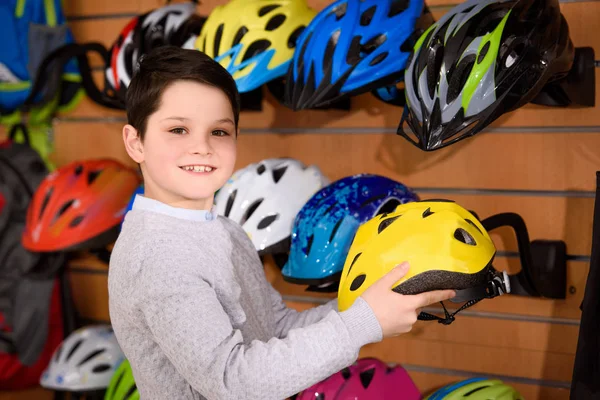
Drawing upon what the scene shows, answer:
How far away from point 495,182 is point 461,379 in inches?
21.1

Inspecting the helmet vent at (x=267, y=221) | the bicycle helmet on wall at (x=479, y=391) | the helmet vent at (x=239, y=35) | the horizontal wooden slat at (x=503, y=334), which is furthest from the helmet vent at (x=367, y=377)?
the helmet vent at (x=239, y=35)

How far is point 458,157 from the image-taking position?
179cm

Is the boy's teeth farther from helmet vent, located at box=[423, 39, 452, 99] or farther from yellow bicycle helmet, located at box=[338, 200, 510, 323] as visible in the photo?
helmet vent, located at box=[423, 39, 452, 99]

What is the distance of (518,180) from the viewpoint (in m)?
1.74

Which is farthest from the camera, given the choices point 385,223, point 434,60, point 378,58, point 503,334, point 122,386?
point 122,386

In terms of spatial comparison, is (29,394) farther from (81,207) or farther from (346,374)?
(346,374)

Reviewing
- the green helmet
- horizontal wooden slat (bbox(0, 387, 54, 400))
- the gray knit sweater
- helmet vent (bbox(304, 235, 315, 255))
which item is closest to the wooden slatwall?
helmet vent (bbox(304, 235, 315, 255))

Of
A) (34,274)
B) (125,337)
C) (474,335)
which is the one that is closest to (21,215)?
(34,274)

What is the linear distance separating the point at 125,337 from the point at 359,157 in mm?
933

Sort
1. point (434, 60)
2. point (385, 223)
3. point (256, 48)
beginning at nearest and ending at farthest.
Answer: point (385, 223) < point (434, 60) < point (256, 48)

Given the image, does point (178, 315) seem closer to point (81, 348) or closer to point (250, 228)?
point (250, 228)

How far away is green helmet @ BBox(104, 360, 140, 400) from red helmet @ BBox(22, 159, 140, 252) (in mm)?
377

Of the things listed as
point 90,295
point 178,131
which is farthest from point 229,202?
point 90,295

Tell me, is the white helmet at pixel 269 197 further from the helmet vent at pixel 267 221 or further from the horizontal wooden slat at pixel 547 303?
the horizontal wooden slat at pixel 547 303
